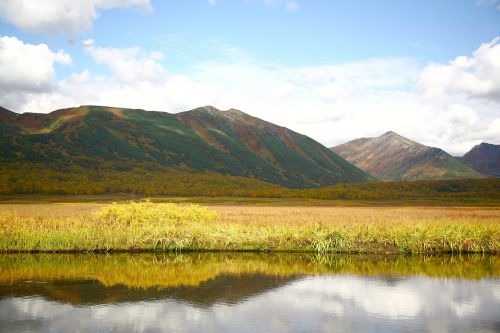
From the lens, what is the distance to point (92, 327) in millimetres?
17250

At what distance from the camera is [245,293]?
23078 millimetres

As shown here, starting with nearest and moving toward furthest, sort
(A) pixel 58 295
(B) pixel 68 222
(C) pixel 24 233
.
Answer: (A) pixel 58 295 < (C) pixel 24 233 < (B) pixel 68 222

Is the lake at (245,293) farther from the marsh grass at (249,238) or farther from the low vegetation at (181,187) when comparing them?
the low vegetation at (181,187)

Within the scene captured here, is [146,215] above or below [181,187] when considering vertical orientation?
below

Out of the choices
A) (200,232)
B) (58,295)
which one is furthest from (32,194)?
(58,295)

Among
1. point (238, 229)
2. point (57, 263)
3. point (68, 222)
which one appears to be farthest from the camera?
point (68, 222)

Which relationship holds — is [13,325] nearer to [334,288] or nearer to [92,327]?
[92,327]

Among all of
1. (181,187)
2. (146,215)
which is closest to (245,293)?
(146,215)

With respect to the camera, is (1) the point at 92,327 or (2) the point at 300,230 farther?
(2) the point at 300,230

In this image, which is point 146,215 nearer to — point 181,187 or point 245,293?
point 245,293

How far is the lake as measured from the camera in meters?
18.1

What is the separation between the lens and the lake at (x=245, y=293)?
59.4ft

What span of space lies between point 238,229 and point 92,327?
71.6ft

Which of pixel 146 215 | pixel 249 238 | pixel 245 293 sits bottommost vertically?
pixel 245 293
